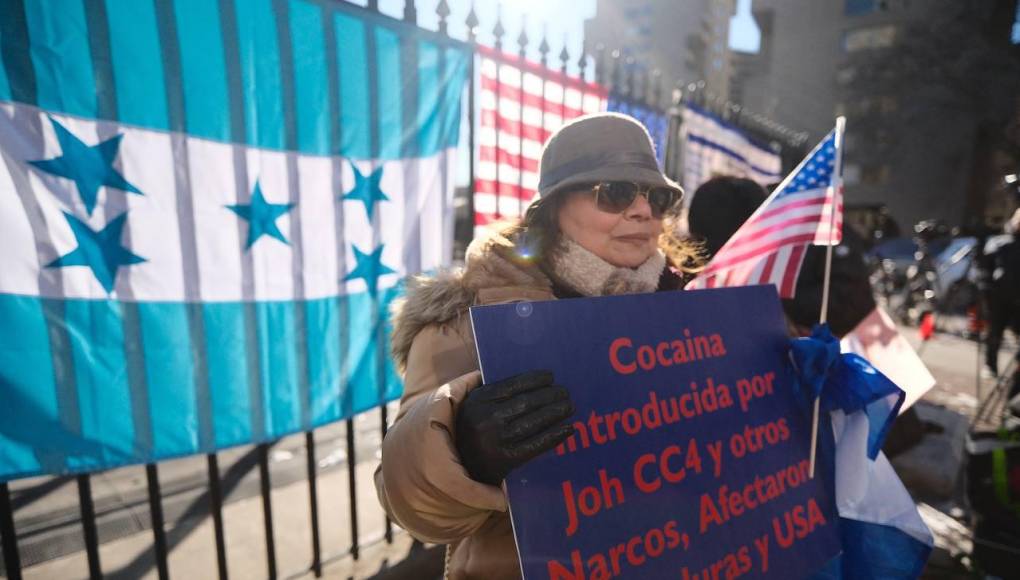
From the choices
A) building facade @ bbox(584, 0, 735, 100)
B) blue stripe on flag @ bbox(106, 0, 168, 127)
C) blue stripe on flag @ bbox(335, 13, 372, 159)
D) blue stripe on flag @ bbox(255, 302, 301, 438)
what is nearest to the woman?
blue stripe on flag @ bbox(255, 302, 301, 438)

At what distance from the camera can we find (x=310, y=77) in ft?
7.43

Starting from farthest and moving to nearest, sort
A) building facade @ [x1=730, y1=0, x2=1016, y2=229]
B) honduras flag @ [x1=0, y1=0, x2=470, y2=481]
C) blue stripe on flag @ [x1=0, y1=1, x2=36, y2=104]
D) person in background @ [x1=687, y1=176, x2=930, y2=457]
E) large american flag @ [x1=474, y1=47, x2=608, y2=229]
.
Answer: building facade @ [x1=730, y1=0, x2=1016, y2=229] < large american flag @ [x1=474, y1=47, x2=608, y2=229] < person in background @ [x1=687, y1=176, x2=930, y2=457] < honduras flag @ [x1=0, y1=0, x2=470, y2=481] < blue stripe on flag @ [x1=0, y1=1, x2=36, y2=104]

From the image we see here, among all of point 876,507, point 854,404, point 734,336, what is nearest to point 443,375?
point 734,336

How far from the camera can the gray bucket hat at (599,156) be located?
171cm

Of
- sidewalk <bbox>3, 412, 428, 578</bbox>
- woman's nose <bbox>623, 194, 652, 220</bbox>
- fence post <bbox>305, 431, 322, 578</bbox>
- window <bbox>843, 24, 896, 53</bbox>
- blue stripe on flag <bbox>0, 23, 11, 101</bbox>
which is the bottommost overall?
sidewalk <bbox>3, 412, 428, 578</bbox>

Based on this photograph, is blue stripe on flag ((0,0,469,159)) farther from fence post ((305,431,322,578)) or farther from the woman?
fence post ((305,431,322,578))

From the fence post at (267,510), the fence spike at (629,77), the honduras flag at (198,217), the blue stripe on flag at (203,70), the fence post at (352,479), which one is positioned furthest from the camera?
the fence spike at (629,77)

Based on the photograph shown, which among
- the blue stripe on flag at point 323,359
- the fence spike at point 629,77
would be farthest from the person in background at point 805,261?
the blue stripe on flag at point 323,359

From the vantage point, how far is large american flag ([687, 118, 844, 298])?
176cm

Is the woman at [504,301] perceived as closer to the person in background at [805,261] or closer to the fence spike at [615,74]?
the person in background at [805,261]

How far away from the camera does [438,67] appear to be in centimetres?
276

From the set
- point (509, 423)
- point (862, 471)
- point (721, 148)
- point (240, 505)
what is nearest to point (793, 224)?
point (862, 471)

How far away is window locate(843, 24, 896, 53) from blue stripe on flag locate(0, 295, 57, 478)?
124 feet

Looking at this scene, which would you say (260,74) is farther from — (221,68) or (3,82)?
(3,82)
